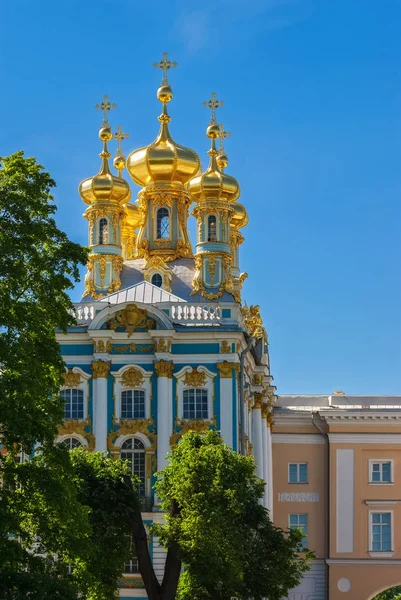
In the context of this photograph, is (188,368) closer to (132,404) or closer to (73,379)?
(132,404)

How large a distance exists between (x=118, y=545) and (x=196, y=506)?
2.02m

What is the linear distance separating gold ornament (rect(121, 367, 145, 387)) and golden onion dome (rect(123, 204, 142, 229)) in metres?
16.0

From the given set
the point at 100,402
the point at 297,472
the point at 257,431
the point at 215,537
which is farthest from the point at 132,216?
the point at 215,537

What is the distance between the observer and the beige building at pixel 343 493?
58.6 meters

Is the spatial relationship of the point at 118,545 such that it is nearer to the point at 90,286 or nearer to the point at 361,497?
the point at 90,286

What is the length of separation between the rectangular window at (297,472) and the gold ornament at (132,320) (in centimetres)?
1691

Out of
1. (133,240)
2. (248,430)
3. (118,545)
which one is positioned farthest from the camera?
(133,240)

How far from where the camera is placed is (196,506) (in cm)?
3369

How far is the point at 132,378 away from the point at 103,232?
910 cm

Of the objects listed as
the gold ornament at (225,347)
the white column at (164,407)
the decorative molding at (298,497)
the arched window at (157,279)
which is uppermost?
the arched window at (157,279)

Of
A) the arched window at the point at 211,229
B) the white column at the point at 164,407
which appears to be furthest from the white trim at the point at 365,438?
the white column at the point at 164,407

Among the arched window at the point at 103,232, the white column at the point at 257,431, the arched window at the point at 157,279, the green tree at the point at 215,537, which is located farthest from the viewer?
the white column at the point at 257,431

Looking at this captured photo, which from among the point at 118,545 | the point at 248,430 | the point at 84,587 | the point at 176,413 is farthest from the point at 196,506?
the point at 248,430

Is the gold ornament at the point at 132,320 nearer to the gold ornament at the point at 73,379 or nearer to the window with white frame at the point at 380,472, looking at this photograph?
the gold ornament at the point at 73,379
